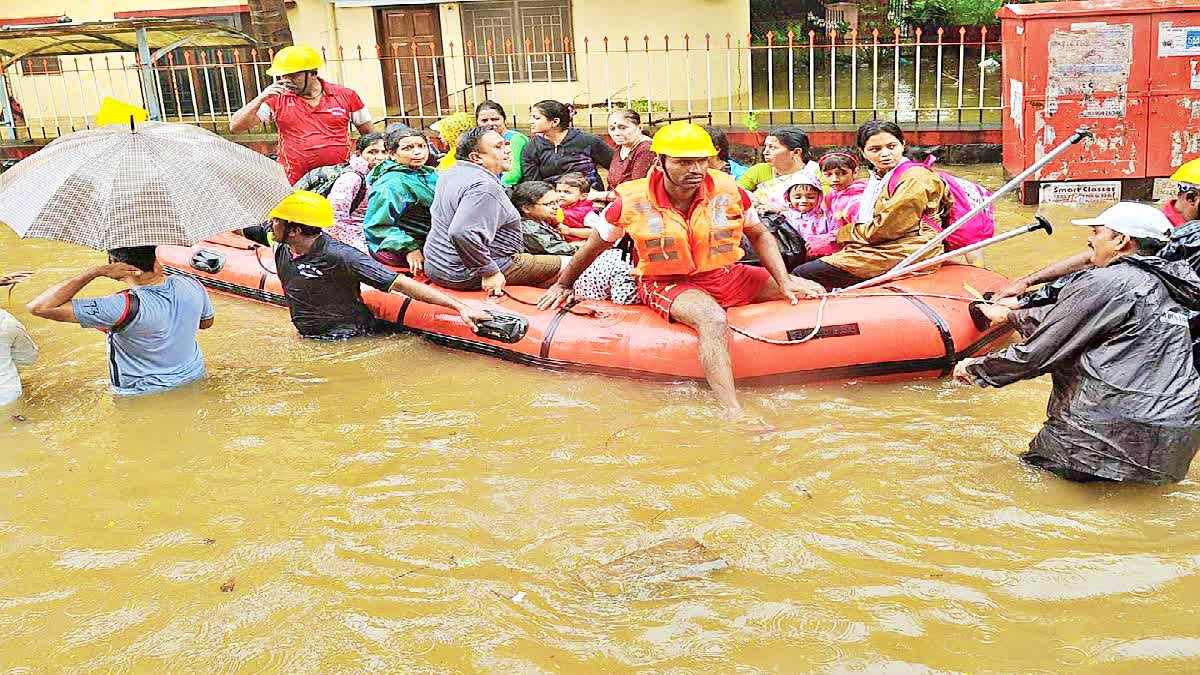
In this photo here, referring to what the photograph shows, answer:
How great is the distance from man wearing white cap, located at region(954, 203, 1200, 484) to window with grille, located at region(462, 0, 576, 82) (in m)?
11.5

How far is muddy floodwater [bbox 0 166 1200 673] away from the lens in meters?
3.49

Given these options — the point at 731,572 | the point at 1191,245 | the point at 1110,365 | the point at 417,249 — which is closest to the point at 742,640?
the point at 731,572

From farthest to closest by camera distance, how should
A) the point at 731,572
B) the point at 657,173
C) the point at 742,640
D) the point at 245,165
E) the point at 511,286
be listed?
the point at 511,286, the point at 657,173, the point at 245,165, the point at 731,572, the point at 742,640

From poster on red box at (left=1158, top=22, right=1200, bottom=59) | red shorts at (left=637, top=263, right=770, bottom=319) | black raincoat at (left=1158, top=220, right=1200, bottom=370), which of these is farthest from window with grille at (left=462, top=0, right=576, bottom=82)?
black raincoat at (left=1158, top=220, right=1200, bottom=370)

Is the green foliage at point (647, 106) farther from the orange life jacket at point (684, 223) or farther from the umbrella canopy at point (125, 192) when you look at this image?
the umbrella canopy at point (125, 192)

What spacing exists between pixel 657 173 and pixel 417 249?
6.38 feet

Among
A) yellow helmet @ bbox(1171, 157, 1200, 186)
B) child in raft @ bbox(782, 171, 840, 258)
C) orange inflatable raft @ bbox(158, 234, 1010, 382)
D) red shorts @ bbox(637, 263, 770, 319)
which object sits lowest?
orange inflatable raft @ bbox(158, 234, 1010, 382)

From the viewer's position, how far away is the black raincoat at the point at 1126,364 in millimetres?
3957

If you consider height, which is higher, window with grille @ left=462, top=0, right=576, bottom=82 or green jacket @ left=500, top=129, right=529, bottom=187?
window with grille @ left=462, top=0, right=576, bottom=82

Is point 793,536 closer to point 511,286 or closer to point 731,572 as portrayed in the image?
point 731,572

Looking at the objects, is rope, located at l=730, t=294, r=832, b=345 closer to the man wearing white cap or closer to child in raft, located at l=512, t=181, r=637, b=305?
child in raft, located at l=512, t=181, r=637, b=305

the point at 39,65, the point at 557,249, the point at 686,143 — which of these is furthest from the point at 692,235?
the point at 39,65

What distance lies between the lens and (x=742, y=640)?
3.50 metres

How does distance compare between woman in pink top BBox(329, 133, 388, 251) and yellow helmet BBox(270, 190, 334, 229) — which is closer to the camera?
yellow helmet BBox(270, 190, 334, 229)
